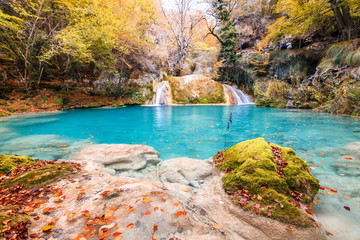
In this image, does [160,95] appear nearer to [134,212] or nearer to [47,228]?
[134,212]

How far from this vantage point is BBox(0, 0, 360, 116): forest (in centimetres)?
1170

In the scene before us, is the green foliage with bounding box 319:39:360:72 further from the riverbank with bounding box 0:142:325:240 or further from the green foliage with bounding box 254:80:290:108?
the riverbank with bounding box 0:142:325:240

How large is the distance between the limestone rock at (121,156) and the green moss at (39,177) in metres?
0.98

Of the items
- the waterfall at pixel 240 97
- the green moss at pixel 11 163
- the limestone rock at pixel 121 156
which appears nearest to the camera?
the green moss at pixel 11 163

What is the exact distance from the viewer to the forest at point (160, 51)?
38.4 feet

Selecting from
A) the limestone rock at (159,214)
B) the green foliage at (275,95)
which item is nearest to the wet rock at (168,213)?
the limestone rock at (159,214)

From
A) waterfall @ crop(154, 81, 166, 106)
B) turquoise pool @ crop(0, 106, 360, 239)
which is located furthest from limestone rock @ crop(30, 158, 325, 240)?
waterfall @ crop(154, 81, 166, 106)

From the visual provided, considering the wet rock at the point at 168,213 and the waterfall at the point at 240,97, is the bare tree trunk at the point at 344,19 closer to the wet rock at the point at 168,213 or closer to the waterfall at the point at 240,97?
the waterfall at the point at 240,97

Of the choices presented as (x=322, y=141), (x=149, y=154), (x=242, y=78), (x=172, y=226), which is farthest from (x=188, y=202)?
(x=242, y=78)

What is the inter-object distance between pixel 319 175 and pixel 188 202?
2924 mm

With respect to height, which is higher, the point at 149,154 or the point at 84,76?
the point at 84,76

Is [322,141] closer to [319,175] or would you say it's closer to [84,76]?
[319,175]

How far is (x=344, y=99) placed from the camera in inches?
370

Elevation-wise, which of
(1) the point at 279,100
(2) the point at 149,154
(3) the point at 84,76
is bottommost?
(2) the point at 149,154
